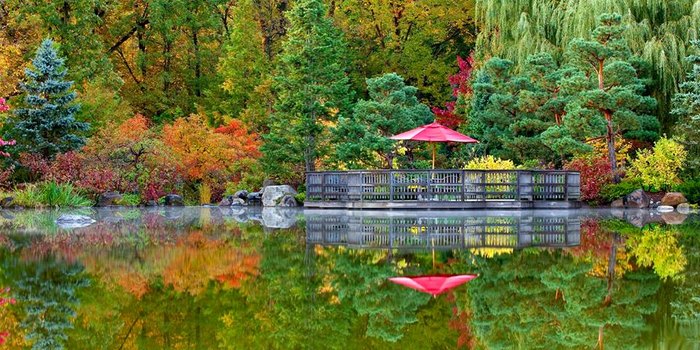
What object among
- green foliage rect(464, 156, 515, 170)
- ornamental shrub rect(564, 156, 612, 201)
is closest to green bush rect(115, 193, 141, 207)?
green foliage rect(464, 156, 515, 170)

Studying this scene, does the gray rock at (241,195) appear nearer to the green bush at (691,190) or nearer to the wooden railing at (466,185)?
the wooden railing at (466,185)

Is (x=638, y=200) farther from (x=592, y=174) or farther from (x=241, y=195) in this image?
(x=241, y=195)

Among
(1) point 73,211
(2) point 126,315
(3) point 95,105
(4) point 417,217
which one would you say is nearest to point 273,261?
(2) point 126,315

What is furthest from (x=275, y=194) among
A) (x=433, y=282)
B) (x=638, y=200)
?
(x=433, y=282)

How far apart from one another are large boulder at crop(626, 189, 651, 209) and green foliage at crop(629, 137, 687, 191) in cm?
46

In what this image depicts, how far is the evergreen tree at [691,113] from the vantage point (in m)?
28.0

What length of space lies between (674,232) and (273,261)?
29.0ft

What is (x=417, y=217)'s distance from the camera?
24031 mm

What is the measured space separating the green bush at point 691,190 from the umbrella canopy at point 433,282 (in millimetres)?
19026

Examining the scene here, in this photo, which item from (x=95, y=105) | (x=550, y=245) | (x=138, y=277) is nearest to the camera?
(x=138, y=277)

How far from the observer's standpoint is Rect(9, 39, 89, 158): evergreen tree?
30.9 m

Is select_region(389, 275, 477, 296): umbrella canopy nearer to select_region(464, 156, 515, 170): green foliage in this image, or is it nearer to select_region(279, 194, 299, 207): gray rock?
select_region(464, 156, 515, 170): green foliage

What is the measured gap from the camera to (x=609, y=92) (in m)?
28.9

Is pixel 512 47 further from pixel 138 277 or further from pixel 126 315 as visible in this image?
pixel 126 315
